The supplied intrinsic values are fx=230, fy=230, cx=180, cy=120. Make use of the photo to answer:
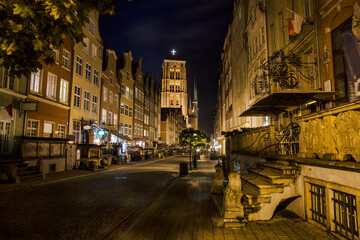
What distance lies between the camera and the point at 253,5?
19344 mm

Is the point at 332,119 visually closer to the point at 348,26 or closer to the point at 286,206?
the point at 286,206

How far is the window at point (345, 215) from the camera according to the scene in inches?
178

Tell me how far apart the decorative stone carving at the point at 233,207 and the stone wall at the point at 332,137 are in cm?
203

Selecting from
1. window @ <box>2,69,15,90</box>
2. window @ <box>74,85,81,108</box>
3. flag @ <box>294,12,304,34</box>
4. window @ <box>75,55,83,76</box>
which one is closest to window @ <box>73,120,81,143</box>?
window @ <box>74,85,81,108</box>

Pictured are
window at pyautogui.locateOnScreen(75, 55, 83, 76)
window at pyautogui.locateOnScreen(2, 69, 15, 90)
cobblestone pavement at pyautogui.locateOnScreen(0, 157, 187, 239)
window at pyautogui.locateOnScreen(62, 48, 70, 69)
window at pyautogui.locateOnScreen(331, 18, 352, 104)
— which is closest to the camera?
cobblestone pavement at pyautogui.locateOnScreen(0, 157, 187, 239)

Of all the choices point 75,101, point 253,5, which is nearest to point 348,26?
point 253,5

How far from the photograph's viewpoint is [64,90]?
22797 millimetres

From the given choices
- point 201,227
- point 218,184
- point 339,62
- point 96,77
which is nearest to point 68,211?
point 201,227

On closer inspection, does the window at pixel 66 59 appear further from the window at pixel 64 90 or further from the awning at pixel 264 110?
the awning at pixel 264 110

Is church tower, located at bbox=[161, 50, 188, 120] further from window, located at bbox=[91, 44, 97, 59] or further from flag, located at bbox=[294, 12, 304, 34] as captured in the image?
flag, located at bbox=[294, 12, 304, 34]

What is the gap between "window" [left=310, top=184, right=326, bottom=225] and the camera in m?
5.45

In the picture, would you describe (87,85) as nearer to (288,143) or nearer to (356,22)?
(288,143)

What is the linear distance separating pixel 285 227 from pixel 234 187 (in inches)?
58.9

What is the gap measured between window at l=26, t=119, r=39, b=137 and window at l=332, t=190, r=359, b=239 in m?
20.0
